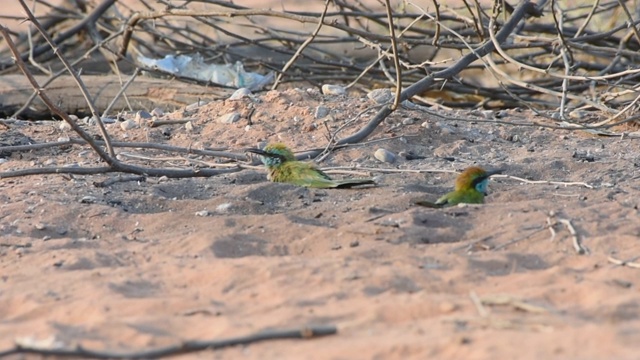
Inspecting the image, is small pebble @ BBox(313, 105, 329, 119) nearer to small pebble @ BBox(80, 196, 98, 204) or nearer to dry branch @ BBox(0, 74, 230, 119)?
dry branch @ BBox(0, 74, 230, 119)

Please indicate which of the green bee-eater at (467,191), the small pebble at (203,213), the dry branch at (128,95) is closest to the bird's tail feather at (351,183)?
the green bee-eater at (467,191)

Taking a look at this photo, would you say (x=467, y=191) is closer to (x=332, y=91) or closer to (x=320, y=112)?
(x=320, y=112)

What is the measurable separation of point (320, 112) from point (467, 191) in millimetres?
1778

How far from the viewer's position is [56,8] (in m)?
8.30

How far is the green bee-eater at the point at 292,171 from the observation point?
190 inches

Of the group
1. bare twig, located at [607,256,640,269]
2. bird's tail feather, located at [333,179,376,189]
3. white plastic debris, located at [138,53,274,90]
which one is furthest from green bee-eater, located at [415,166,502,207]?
white plastic debris, located at [138,53,274,90]

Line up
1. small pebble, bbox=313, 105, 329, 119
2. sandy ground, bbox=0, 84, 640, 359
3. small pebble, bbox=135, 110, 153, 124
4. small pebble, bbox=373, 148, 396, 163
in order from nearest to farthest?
1. sandy ground, bbox=0, 84, 640, 359
2. small pebble, bbox=373, 148, 396, 163
3. small pebble, bbox=313, 105, 329, 119
4. small pebble, bbox=135, 110, 153, 124

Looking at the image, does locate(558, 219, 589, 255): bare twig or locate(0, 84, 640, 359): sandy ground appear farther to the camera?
locate(558, 219, 589, 255): bare twig

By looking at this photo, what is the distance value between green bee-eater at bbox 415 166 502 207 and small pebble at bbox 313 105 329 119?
1.63m

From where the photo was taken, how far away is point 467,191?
14.6ft

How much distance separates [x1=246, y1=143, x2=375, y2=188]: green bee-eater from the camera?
482 cm

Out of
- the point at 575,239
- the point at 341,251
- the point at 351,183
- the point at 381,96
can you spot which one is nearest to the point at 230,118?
the point at 381,96

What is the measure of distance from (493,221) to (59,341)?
6.21 feet

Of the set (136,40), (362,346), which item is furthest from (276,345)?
(136,40)
